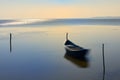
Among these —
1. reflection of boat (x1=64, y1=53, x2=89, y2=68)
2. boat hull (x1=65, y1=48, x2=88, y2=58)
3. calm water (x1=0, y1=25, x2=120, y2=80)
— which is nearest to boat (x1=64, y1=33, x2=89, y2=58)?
boat hull (x1=65, y1=48, x2=88, y2=58)

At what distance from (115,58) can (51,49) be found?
8.14 meters

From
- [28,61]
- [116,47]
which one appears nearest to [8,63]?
[28,61]

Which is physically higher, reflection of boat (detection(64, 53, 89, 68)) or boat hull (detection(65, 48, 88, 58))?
boat hull (detection(65, 48, 88, 58))

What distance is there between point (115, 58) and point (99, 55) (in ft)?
6.87

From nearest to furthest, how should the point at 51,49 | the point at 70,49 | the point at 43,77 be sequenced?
the point at 43,77 → the point at 70,49 → the point at 51,49

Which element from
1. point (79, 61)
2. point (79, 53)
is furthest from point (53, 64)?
point (79, 53)

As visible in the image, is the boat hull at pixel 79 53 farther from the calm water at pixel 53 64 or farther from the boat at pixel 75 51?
the calm water at pixel 53 64

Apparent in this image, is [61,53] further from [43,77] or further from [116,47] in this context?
[43,77]

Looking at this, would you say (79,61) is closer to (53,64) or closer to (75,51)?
(75,51)

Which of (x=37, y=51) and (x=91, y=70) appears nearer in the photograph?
(x=91, y=70)

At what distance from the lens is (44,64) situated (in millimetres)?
25859

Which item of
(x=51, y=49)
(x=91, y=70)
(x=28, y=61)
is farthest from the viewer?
(x=51, y=49)

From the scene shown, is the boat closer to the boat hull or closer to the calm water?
the boat hull

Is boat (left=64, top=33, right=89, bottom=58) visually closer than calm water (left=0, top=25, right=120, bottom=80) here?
No
